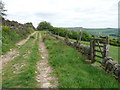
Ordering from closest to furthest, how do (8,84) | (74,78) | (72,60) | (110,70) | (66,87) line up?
(66,87), (8,84), (74,78), (110,70), (72,60)

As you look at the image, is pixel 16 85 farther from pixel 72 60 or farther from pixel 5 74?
pixel 72 60

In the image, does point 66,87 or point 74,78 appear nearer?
point 66,87

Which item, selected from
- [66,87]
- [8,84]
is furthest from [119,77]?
[8,84]

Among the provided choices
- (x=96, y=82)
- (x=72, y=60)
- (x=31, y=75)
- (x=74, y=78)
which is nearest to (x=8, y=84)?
(x=31, y=75)

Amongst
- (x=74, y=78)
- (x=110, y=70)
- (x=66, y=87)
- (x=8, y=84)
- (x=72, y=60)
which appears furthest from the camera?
(x=72, y=60)

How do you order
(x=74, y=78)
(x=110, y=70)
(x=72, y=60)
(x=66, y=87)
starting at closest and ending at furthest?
(x=66, y=87)
(x=74, y=78)
(x=110, y=70)
(x=72, y=60)

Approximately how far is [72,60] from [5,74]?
157 inches

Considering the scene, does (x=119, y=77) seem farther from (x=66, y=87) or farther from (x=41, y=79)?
(x=41, y=79)

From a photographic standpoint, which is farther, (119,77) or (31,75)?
(31,75)

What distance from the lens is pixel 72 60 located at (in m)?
7.63

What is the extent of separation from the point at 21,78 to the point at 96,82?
300cm

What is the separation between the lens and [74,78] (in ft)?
16.0

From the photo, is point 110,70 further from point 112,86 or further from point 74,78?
point 74,78

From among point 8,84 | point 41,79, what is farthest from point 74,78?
point 8,84
